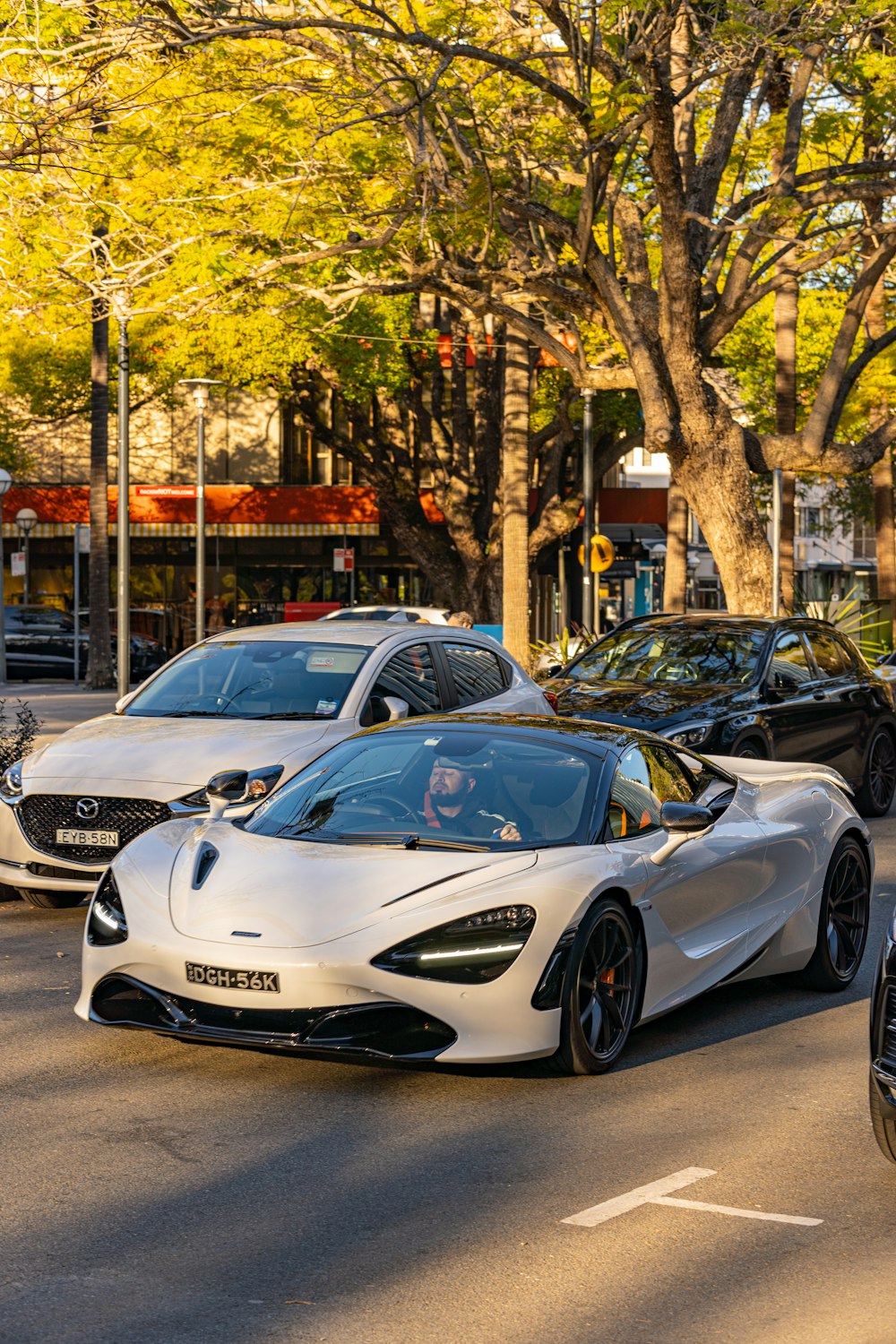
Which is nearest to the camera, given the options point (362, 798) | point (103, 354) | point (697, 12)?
point (362, 798)

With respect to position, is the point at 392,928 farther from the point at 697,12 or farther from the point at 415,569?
the point at 415,569

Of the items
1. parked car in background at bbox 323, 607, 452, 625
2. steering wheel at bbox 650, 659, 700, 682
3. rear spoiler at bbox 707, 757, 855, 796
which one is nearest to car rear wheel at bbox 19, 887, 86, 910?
rear spoiler at bbox 707, 757, 855, 796

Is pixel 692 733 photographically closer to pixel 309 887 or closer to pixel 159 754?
pixel 159 754

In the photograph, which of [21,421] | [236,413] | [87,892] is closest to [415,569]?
[236,413]

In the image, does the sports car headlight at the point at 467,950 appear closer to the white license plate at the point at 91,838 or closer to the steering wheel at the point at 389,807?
the steering wheel at the point at 389,807

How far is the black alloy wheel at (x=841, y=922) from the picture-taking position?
27.8ft

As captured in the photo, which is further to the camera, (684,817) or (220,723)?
(220,723)

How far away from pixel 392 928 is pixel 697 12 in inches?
576

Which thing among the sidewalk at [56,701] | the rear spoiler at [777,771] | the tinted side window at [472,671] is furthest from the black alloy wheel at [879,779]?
the sidewalk at [56,701]

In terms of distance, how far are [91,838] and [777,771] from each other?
3620 mm

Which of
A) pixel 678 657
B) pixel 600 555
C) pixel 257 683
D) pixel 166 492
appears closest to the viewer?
pixel 257 683

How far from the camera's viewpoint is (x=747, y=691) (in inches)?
567

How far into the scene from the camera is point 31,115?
42.2 ft

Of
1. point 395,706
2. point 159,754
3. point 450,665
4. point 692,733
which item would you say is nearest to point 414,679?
point 450,665
